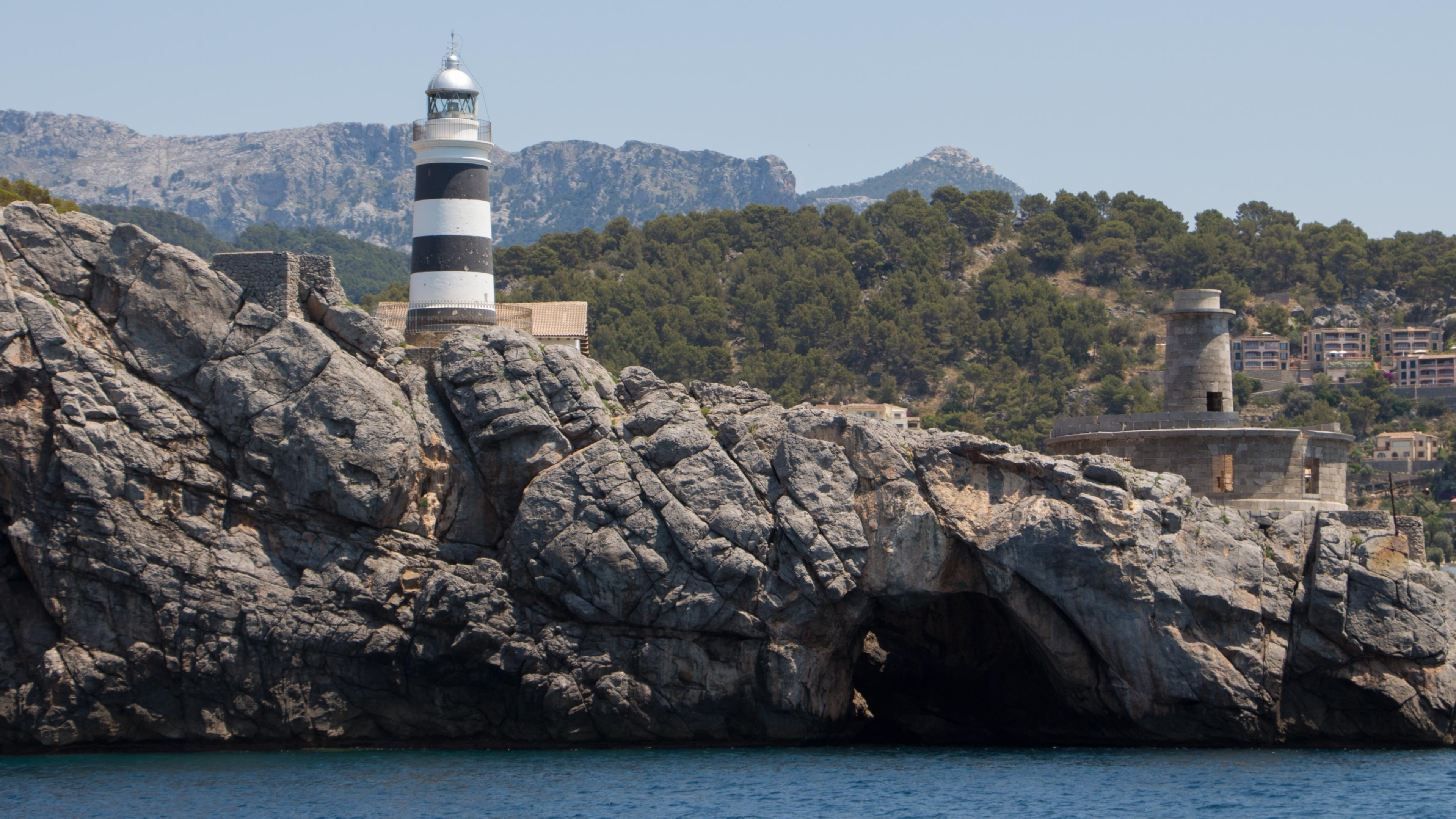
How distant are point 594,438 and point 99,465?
8.73m

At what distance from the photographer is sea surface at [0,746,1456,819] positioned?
24.8 metres

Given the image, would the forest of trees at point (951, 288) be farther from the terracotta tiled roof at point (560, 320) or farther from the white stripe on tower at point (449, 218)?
the white stripe on tower at point (449, 218)

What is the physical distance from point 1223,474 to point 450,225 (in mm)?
17410

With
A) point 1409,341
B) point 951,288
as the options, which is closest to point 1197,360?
point 951,288

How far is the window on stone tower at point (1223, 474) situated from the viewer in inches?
1345

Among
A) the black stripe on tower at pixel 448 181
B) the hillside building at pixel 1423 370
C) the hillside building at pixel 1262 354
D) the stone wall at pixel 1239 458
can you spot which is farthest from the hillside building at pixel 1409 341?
the black stripe on tower at pixel 448 181

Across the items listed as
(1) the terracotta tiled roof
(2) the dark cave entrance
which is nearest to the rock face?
(2) the dark cave entrance

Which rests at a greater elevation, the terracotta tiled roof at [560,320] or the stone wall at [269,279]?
the terracotta tiled roof at [560,320]

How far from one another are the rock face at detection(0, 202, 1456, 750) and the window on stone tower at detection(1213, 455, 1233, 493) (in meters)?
2.88

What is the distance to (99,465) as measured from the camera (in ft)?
95.9

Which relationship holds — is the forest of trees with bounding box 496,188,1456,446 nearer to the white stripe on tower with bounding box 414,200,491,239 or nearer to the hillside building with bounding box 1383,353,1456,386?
the hillside building with bounding box 1383,353,1456,386

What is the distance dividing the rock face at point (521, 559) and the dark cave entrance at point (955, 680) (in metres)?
2.12

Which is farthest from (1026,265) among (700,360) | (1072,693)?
(1072,693)

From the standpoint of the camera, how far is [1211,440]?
34281 mm
